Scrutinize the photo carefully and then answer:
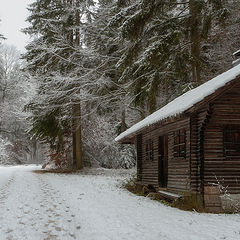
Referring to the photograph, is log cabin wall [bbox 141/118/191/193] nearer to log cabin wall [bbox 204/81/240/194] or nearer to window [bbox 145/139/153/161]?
window [bbox 145/139/153/161]

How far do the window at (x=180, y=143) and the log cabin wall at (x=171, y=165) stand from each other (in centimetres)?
17

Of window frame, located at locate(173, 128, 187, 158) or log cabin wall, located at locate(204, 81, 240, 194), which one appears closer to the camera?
log cabin wall, located at locate(204, 81, 240, 194)

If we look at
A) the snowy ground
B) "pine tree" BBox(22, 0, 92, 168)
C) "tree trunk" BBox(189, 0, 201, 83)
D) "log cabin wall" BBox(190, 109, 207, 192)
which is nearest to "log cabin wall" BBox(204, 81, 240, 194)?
"log cabin wall" BBox(190, 109, 207, 192)

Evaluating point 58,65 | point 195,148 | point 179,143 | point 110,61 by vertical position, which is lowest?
point 195,148

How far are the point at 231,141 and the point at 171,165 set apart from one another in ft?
9.45

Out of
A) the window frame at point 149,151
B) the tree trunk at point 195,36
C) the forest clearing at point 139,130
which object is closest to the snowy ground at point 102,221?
the forest clearing at point 139,130

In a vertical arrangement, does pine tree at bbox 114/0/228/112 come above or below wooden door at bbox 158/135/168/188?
above

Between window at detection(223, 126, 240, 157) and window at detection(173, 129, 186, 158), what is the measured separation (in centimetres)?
147

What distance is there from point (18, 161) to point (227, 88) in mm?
46255

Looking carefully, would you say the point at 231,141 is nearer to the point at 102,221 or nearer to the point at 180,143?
the point at 180,143

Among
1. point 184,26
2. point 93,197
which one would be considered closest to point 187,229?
point 93,197

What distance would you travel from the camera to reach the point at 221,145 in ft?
36.7

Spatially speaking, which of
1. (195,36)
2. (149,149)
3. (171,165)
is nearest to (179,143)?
(171,165)

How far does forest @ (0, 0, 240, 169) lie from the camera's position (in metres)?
16.6
